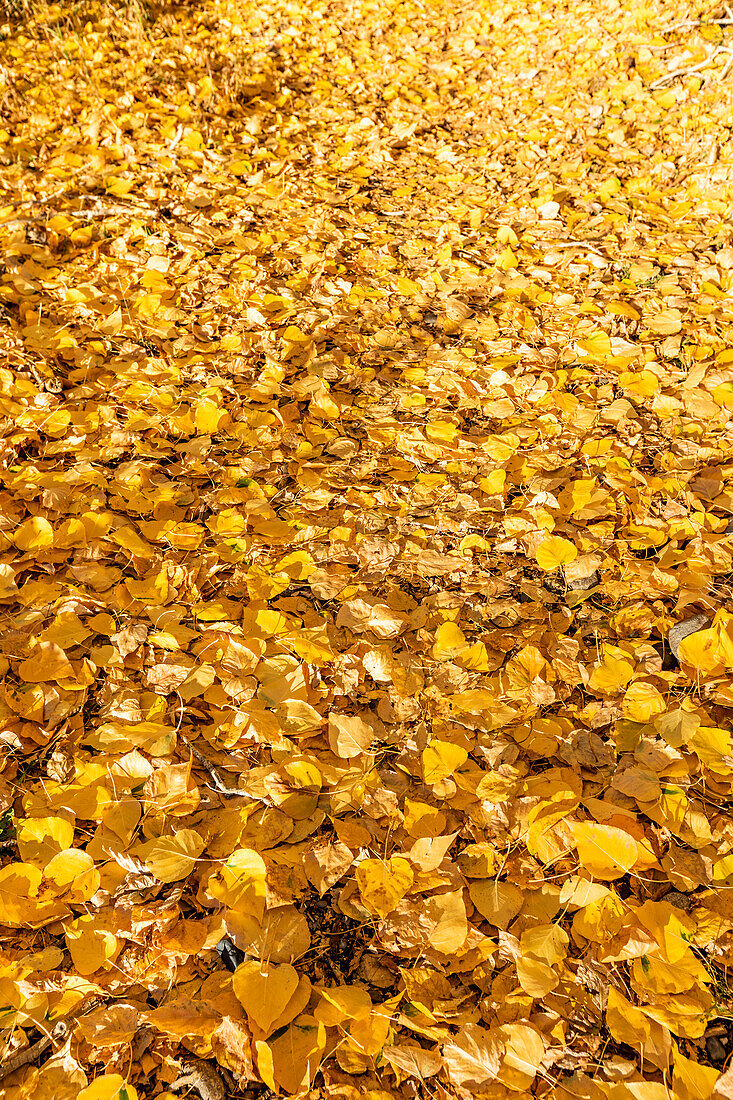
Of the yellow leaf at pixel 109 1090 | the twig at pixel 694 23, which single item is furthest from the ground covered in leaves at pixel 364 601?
the twig at pixel 694 23

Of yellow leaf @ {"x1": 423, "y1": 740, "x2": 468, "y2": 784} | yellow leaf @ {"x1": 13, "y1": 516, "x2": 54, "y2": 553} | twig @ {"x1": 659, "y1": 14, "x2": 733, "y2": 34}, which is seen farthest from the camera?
twig @ {"x1": 659, "y1": 14, "x2": 733, "y2": 34}

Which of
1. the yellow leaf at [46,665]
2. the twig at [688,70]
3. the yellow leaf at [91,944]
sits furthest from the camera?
the twig at [688,70]

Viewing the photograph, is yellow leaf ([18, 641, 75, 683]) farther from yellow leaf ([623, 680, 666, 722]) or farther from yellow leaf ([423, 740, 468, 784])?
yellow leaf ([623, 680, 666, 722])

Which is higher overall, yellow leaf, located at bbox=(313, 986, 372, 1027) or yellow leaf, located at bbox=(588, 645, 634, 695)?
yellow leaf, located at bbox=(588, 645, 634, 695)

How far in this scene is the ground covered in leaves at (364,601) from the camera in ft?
3.28

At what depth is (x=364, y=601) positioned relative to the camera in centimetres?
153

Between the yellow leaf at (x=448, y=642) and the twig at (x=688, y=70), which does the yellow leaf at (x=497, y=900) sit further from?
the twig at (x=688, y=70)

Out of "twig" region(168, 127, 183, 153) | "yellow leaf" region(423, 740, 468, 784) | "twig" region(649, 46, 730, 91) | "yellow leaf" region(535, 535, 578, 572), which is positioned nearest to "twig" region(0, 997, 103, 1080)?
"yellow leaf" region(423, 740, 468, 784)

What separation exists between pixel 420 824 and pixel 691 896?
48 cm

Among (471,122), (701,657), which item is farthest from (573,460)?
(471,122)

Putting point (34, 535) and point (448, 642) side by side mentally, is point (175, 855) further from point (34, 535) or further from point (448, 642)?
point (34, 535)

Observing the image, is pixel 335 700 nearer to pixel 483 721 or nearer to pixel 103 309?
pixel 483 721

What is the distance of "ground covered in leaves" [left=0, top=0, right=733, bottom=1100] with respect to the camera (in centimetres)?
100

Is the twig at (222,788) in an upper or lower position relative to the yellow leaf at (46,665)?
lower
